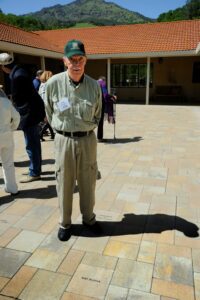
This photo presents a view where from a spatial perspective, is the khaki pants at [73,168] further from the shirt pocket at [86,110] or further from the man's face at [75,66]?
the man's face at [75,66]

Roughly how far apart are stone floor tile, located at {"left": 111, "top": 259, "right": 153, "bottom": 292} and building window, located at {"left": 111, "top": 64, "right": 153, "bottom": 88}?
1592cm

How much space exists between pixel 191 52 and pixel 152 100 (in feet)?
12.3

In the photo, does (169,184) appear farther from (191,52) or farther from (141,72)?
(141,72)

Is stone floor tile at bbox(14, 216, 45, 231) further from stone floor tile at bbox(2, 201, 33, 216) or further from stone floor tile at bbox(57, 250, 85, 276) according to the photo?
stone floor tile at bbox(57, 250, 85, 276)

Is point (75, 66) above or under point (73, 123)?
above

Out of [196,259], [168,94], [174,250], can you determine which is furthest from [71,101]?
[168,94]

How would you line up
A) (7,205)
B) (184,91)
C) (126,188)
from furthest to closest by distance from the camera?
(184,91) < (126,188) < (7,205)

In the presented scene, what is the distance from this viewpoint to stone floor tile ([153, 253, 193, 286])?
231cm

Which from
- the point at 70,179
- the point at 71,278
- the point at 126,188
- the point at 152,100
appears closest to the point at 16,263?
the point at 71,278

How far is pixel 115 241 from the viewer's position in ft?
9.27

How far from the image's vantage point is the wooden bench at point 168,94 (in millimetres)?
16516

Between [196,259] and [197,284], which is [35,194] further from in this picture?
[197,284]

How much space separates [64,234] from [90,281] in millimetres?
655

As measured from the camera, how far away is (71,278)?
231cm
